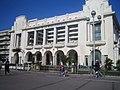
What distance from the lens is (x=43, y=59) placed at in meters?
59.9

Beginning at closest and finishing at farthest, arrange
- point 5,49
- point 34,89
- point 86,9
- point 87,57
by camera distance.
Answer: point 34,89 < point 87,57 < point 86,9 < point 5,49

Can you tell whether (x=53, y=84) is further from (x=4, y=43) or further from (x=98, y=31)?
(x=4, y=43)

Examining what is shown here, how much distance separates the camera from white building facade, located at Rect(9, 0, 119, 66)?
154ft

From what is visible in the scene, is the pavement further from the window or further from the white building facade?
the window

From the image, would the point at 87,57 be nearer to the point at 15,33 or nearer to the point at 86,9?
the point at 86,9

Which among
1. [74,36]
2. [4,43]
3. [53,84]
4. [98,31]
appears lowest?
[53,84]

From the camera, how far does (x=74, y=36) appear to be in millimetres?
64562

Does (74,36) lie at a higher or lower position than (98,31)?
higher

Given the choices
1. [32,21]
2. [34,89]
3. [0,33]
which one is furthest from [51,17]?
[34,89]

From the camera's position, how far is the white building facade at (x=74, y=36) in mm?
46875

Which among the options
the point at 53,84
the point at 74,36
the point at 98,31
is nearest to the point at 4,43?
the point at 74,36

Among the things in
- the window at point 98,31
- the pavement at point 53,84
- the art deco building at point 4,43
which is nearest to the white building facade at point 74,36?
the window at point 98,31

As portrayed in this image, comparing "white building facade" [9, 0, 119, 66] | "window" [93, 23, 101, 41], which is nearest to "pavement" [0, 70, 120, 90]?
"white building facade" [9, 0, 119, 66]

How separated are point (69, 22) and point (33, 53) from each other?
67.0 ft
